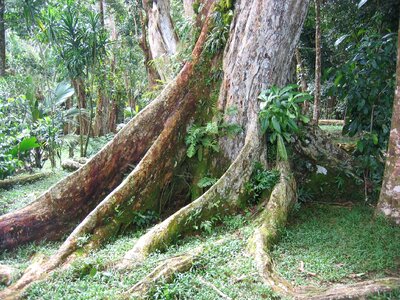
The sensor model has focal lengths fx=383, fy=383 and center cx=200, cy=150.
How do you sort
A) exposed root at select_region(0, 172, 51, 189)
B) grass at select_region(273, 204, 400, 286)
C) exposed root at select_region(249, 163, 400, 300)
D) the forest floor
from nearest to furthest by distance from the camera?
exposed root at select_region(249, 163, 400, 300) → the forest floor → grass at select_region(273, 204, 400, 286) → exposed root at select_region(0, 172, 51, 189)

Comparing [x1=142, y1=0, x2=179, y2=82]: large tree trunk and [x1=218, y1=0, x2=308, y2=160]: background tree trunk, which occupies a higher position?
[x1=142, y1=0, x2=179, y2=82]: large tree trunk

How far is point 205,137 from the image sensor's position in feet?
19.8

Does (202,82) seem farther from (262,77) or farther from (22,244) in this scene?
(22,244)

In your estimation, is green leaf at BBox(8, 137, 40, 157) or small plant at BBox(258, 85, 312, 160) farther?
green leaf at BBox(8, 137, 40, 157)

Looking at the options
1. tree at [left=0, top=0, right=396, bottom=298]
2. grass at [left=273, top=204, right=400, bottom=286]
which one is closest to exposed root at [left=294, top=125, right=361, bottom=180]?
tree at [left=0, top=0, right=396, bottom=298]

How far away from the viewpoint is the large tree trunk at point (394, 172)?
15.5ft

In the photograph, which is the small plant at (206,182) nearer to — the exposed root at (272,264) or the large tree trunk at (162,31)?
the exposed root at (272,264)

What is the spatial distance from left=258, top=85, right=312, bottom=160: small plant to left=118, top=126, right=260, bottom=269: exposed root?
1.04ft

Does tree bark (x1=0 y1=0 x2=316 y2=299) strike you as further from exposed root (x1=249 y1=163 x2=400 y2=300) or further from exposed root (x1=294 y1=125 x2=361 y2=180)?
exposed root (x1=294 y1=125 x2=361 y2=180)

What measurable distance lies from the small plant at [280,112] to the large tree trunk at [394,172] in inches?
50.4

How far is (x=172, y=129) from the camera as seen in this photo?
6.05 m

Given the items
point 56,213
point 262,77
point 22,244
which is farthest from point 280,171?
point 22,244

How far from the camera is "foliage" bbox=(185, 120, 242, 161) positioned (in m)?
5.88

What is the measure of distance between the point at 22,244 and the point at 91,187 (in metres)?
1.23
